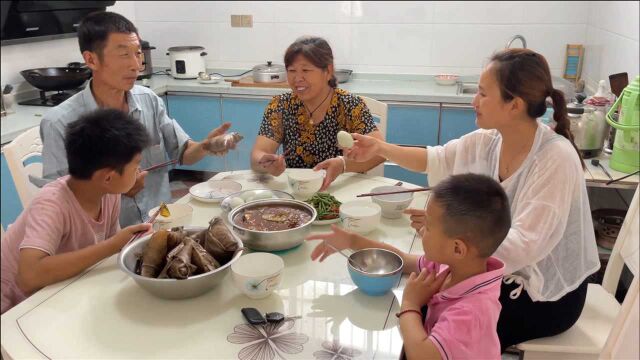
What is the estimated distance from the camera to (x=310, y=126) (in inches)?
89.6

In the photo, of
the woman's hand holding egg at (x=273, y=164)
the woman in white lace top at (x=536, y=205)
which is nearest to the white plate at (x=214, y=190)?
the woman's hand holding egg at (x=273, y=164)

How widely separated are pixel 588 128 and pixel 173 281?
6.55ft

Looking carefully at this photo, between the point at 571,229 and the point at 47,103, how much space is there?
2.69m

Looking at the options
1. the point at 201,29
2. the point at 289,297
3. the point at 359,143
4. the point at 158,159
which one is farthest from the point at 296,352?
the point at 201,29

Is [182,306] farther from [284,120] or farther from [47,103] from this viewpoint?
[47,103]

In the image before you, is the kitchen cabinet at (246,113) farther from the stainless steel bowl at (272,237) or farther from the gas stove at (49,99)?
the stainless steel bowl at (272,237)

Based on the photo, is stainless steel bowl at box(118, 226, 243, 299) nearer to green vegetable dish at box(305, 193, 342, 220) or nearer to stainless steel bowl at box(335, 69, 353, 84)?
green vegetable dish at box(305, 193, 342, 220)

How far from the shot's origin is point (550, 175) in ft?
4.37

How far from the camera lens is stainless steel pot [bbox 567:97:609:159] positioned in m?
2.32

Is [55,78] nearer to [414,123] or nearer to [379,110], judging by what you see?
[379,110]

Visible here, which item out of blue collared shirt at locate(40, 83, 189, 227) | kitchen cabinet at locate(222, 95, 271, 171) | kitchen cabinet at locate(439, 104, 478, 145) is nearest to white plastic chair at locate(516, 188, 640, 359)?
blue collared shirt at locate(40, 83, 189, 227)

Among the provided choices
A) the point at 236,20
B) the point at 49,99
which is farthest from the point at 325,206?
the point at 236,20

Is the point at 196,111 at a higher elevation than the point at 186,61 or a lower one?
lower

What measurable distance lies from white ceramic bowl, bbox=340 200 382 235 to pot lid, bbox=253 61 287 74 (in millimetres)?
2038
